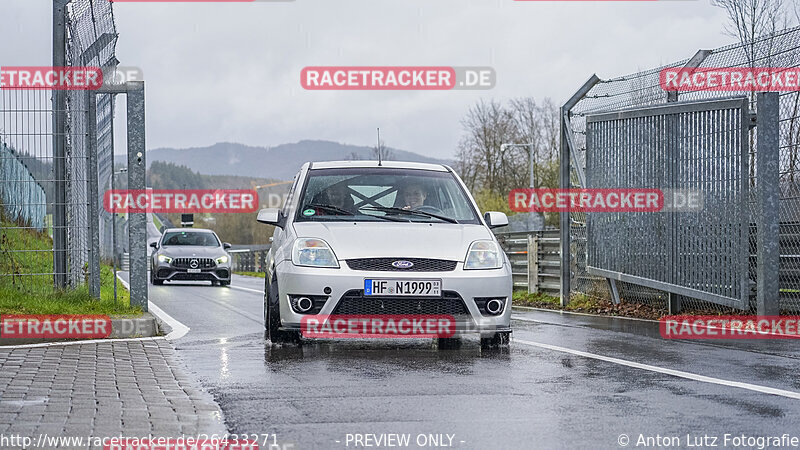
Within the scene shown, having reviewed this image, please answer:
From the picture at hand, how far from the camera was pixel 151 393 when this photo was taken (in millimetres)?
→ 6680

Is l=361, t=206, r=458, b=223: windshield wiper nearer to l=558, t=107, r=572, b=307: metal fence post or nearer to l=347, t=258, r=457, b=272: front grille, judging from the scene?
l=347, t=258, r=457, b=272: front grille

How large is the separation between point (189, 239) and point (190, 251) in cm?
87

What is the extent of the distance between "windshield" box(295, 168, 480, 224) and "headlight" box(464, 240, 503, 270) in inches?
25.7

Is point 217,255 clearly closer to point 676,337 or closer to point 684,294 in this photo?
point 684,294

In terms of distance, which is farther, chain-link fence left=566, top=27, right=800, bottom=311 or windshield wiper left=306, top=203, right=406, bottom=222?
chain-link fence left=566, top=27, right=800, bottom=311

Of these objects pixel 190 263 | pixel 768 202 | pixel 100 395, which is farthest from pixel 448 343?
pixel 190 263

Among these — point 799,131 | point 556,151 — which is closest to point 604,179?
point 799,131

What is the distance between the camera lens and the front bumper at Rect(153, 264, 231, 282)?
2573 centimetres

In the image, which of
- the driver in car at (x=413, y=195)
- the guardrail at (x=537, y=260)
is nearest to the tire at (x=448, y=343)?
the driver in car at (x=413, y=195)

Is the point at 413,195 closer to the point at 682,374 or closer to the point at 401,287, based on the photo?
the point at 401,287

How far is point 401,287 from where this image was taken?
28.3 ft

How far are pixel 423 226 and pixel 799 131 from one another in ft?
15.4

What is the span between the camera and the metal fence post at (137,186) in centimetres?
1140

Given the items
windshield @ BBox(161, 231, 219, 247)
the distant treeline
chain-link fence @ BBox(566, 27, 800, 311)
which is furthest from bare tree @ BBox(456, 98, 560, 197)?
chain-link fence @ BBox(566, 27, 800, 311)
